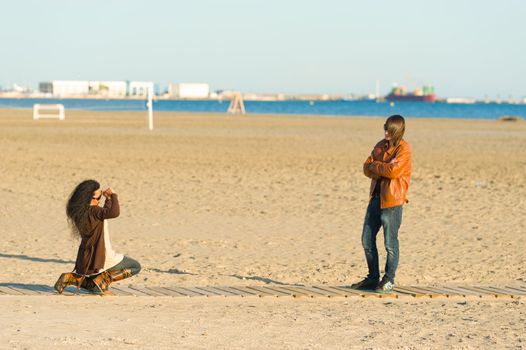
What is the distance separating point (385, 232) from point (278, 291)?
1061mm

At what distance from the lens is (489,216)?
14.2 metres

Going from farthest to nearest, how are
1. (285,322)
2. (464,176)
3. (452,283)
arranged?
1. (464,176)
2. (452,283)
3. (285,322)

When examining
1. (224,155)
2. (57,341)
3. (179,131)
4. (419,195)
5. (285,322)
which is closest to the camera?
(57,341)

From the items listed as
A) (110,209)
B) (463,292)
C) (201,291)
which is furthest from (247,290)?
(463,292)

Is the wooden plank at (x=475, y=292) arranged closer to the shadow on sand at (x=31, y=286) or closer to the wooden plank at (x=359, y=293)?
the wooden plank at (x=359, y=293)

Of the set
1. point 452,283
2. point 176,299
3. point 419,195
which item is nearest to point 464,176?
point 419,195

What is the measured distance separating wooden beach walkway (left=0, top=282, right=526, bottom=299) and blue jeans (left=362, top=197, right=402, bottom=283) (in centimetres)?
24

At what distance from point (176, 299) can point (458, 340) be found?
8.24 ft

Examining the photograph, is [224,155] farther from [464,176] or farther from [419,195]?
[419,195]

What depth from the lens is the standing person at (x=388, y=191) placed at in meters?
8.23

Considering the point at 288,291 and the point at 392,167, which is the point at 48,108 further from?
the point at 392,167

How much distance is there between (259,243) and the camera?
1181cm

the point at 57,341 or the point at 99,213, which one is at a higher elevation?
the point at 99,213

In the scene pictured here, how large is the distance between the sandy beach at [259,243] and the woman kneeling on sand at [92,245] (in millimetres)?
190
